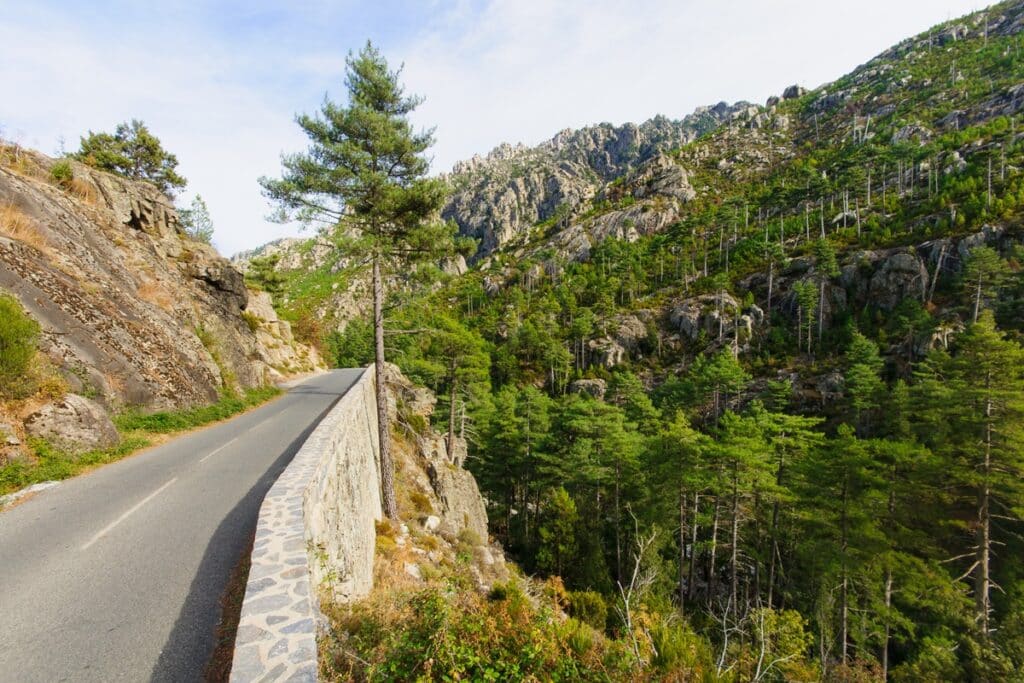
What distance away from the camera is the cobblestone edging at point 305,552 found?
311 cm

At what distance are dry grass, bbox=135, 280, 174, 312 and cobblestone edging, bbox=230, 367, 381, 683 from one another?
12303 millimetres

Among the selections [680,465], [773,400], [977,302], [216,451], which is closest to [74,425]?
[216,451]

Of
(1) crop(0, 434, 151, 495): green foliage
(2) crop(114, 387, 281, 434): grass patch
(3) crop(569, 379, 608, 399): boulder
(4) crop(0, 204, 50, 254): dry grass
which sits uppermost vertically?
(4) crop(0, 204, 50, 254): dry grass

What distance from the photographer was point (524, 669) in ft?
15.8

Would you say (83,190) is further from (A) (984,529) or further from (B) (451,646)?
(A) (984,529)

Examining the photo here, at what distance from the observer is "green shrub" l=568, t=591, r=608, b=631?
50.9 ft

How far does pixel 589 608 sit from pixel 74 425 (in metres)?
18.3

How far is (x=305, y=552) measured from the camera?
4594 mm

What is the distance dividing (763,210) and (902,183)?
22035 millimetres

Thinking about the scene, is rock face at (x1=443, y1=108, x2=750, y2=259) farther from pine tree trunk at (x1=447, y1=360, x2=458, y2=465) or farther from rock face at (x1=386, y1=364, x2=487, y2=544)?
rock face at (x1=386, y1=364, x2=487, y2=544)

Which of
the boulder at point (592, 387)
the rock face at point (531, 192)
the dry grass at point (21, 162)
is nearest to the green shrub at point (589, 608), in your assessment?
the dry grass at point (21, 162)

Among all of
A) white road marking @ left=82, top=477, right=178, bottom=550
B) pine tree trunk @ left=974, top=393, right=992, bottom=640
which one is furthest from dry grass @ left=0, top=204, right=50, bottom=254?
pine tree trunk @ left=974, top=393, right=992, bottom=640

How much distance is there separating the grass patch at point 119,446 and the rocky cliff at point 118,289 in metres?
0.69

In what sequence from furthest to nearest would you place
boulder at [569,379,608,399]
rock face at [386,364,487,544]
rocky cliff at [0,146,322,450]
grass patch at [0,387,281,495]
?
1. boulder at [569,379,608,399]
2. rock face at [386,364,487,544]
3. rocky cliff at [0,146,322,450]
4. grass patch at [0,387,281,495]
